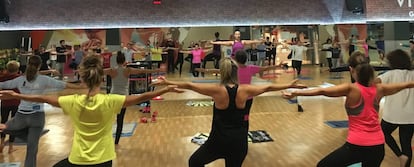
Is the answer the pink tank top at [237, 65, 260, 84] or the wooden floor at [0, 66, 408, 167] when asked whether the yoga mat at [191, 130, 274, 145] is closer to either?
the wooden floor at [0, 66, 408, 167]

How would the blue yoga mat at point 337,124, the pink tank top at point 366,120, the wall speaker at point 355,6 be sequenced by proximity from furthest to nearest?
the wall speaker at point 355,6
the blue yoga mat at point 337,124
the pink tank top at point 366,120

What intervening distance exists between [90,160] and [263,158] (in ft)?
9.08

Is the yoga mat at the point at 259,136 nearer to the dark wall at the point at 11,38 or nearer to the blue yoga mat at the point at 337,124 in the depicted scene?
the blue yoga mat at the point at 337,124

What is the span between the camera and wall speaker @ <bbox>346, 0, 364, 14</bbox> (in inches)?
465

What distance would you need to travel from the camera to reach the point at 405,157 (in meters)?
3.60

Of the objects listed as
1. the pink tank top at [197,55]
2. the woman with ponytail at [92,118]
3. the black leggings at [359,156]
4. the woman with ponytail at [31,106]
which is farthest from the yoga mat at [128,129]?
the pink tank top at [197,55]

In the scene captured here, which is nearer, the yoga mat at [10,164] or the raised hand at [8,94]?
the raised hand at [8,94]

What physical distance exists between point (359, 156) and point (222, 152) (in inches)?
36.6

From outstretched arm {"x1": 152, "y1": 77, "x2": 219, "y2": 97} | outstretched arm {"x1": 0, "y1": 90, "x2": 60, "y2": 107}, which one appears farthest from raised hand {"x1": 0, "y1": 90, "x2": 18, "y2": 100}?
outstretched arm {"x1": 152, "y1": 77, "x2": 219, "y2": 97}

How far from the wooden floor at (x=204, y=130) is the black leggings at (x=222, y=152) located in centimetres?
176

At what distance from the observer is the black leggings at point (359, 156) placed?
2.61 m

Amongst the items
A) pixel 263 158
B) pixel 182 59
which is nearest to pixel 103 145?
pixel 263 158

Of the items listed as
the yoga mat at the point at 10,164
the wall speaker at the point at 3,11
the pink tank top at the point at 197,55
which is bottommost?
the yoga mat at the point at 10,164

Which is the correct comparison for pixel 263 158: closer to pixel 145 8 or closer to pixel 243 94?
pixel 243 94
